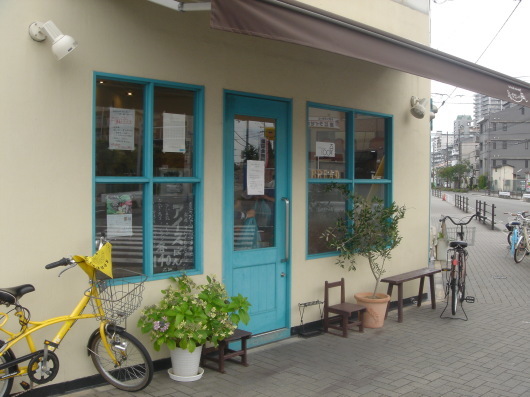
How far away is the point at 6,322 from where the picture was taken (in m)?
4.04

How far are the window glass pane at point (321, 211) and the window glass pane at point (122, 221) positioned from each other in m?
2.26

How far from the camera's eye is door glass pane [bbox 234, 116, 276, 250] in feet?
18.4

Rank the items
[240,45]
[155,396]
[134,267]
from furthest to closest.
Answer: [240,45] < [134,267] < [155,396]

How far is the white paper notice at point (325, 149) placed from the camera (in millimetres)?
6504

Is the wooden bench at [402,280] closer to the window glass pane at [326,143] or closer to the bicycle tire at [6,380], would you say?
the window glass pane at [326,143]

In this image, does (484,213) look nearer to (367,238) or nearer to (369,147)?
(369,147)

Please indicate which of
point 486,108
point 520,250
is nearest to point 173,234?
point 520,250

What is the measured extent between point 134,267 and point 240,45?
2.44 meters

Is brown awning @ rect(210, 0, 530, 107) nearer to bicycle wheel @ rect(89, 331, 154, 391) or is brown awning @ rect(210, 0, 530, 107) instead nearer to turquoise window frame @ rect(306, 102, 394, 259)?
turquoise window frame @ rect(306, 102, 394, 259)

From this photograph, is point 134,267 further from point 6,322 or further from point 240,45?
point 240,45

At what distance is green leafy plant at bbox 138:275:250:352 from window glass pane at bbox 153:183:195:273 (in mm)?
295

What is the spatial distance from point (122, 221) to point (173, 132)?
3.11 feet

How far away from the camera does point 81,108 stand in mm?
4340

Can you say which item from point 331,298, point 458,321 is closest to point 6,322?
point 331,298
